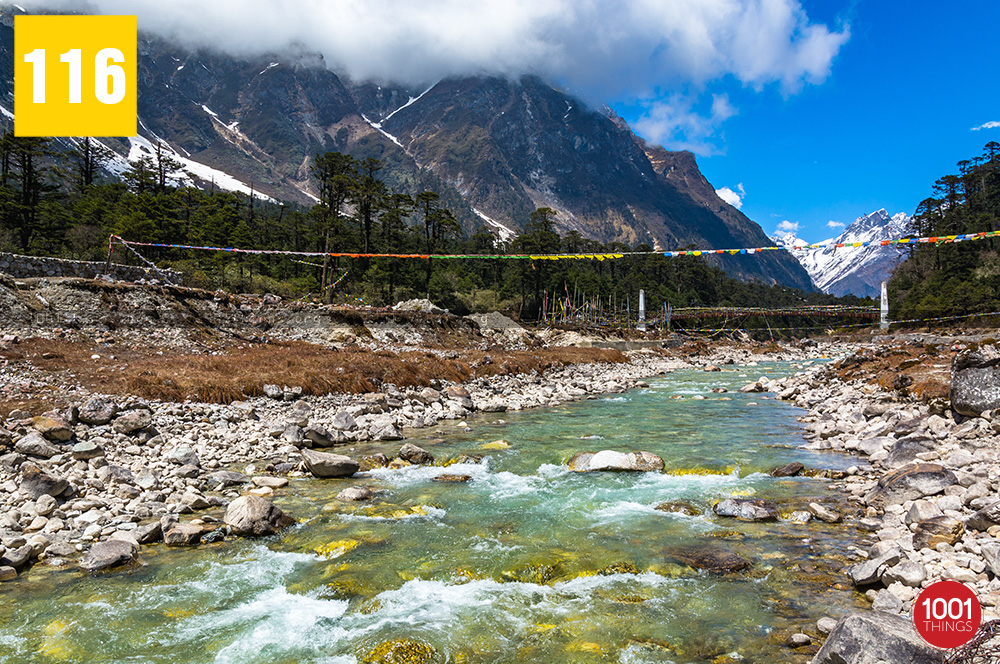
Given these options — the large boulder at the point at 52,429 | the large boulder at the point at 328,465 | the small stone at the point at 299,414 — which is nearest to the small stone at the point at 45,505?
the large boulder at the point at 52,429

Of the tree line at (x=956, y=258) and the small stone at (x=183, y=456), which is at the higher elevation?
the tree line at (x=956, y=258)

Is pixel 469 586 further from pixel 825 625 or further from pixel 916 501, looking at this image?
pixel 916 501

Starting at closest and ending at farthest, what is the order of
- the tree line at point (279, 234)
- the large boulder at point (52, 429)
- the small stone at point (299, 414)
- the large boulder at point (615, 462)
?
the large boulder at point (52, 429) → the large boulder at point (615, 462) → the small stone at point (299, 414) → the tree line at point (279, 234)

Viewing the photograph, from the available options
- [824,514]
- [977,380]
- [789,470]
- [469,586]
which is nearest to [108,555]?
[469,586]

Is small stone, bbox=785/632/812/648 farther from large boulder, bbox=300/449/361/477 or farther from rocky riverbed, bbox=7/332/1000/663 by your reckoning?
large boulder, bbox=300/449/361/477

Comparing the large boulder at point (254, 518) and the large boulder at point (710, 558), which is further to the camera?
the large boulder at point (254, 518)

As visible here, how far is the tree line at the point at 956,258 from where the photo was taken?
61.0 meters

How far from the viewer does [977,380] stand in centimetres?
1150

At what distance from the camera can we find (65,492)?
779 cm

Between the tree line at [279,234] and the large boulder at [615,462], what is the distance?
33.1 metres

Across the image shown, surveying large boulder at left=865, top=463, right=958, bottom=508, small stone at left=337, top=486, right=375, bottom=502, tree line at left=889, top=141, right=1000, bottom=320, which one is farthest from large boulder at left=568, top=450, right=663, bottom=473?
tree line at left=889, top=141, right=1000, bottom=320

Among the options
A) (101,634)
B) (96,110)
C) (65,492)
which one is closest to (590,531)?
(101,634)

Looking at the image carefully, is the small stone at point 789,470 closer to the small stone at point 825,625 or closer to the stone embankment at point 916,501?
the stone embankment at point 916,501

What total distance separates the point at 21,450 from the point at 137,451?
180 cm
